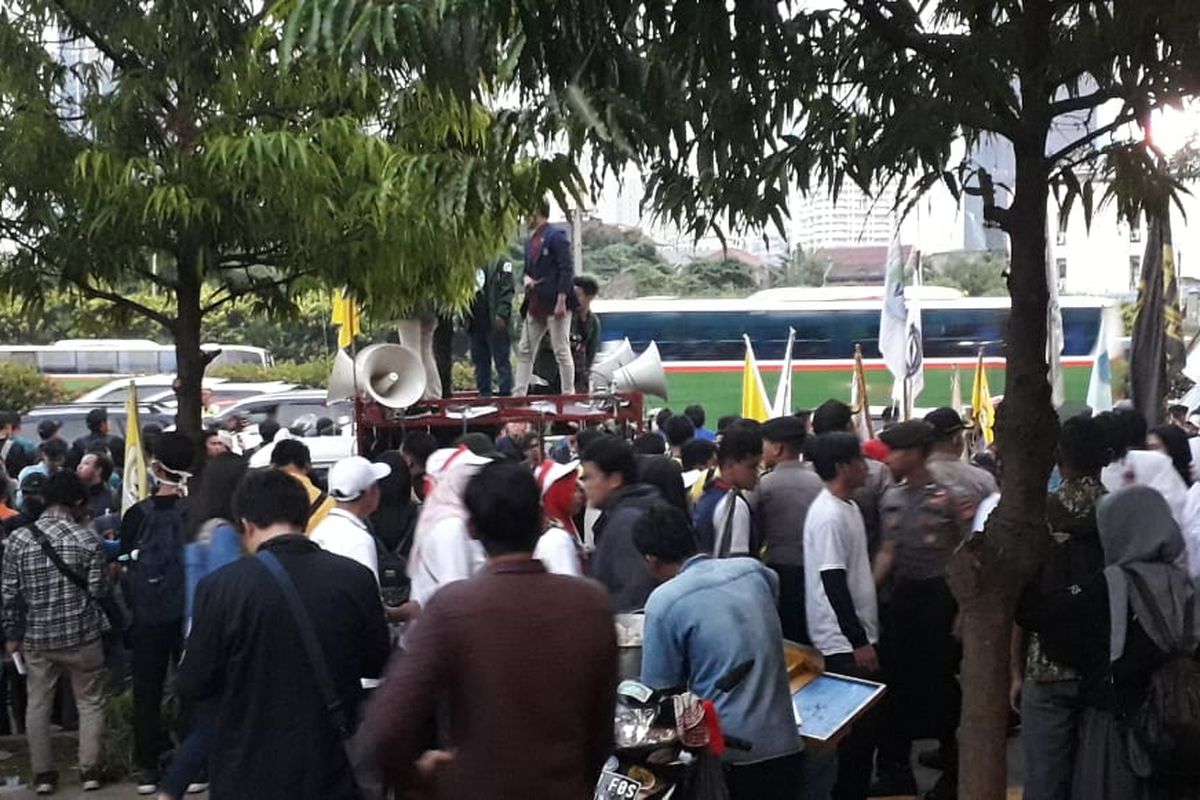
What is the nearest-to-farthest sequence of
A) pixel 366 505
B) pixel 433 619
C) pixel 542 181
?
1. pixel 433 619
2. pixel 542 181
3. pixel 366 505

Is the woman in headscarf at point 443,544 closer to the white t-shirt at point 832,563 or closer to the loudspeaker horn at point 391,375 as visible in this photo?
the white t-shirt at point 832,563

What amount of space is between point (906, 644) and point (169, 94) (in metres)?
4.91

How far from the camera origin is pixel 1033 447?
515 cm

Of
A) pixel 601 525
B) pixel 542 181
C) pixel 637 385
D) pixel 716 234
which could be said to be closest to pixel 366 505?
pixel 601 525

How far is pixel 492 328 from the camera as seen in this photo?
46.0 ft

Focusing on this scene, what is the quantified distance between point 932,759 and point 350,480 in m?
3.78

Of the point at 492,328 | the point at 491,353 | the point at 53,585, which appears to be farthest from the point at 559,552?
the point at 491,353

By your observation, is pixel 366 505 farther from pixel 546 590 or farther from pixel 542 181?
pixel 546 590

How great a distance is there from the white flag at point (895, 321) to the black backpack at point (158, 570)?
8.93m

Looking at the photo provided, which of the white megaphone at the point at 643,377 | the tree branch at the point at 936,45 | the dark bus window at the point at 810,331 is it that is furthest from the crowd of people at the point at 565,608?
the dark bus window at the point at 810,331

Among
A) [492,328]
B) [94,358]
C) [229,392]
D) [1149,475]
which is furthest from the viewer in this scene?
[94,358]

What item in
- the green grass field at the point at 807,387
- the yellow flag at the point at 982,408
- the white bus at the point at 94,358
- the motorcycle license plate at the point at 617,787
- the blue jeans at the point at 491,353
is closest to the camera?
the motorcycle license plate at the point at 617,787

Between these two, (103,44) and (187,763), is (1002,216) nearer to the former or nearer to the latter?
(187,763)

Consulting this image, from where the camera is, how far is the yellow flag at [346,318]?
1005 centimetres
